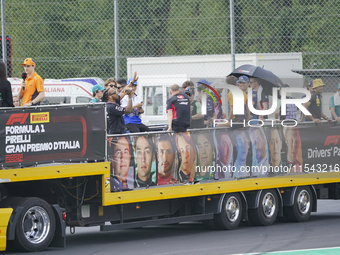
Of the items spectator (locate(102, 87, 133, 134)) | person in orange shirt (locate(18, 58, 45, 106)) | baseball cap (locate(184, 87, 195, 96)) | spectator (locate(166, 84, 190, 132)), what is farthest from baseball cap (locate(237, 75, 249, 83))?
person in orange shirt (locate(18, 58, 45, 106))

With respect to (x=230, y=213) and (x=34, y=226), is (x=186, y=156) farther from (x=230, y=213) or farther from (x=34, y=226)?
(x=34, y=226)

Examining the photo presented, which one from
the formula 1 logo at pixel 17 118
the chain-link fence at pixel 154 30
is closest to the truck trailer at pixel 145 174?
the formula 1 logo at pixel 17 118

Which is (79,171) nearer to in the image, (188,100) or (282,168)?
(188,100)

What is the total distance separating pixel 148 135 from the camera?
10.1 m

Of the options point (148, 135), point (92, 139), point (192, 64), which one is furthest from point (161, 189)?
point (192, 64)

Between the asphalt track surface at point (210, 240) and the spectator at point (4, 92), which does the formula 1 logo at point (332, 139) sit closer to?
the asphalt track surface at point (210, 240)

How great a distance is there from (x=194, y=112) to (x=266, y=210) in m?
2.21

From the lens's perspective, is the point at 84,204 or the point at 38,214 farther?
the point at 84,204

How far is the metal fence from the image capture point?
18203mm

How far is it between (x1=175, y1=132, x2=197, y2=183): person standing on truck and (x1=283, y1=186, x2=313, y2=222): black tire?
7.68ft

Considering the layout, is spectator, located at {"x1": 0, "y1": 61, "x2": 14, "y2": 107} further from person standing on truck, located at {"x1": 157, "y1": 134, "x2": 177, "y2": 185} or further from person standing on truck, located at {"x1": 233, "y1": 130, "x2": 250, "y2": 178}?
person standing on truck, located at {"x1": 233, "y1": 130, "x2": 250, "y2": 178}

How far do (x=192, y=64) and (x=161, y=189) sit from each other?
11.4 metres

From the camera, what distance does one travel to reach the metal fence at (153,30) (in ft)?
59.7

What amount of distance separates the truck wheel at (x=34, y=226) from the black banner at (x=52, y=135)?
0.57 meters
